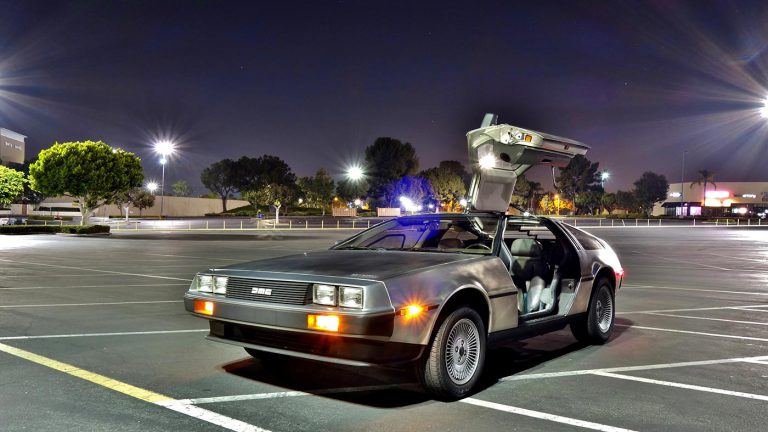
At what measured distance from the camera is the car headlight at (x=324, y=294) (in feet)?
14.3

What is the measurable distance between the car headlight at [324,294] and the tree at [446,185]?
339 feet

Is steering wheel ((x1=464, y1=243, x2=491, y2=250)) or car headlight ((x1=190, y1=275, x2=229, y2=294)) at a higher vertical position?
steering wheel ((x1=464, y1=243, x2=491, y2=250))

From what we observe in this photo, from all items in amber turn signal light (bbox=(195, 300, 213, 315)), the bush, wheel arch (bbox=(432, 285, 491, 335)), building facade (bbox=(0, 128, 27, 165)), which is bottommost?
the bush

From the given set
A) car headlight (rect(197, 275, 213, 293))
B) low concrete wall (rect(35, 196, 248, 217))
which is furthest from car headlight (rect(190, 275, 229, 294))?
low concrete wall (rect(35, 196, 248, 217))

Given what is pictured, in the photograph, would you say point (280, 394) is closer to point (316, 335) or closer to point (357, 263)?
point (316, 335)

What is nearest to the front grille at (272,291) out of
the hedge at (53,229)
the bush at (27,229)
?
the hedge at (53,229)

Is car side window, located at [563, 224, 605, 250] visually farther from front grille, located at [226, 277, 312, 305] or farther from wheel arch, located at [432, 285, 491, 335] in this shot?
front grille, located at [226, 277, 312, 305]

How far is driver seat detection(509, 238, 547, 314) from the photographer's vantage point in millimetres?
6039

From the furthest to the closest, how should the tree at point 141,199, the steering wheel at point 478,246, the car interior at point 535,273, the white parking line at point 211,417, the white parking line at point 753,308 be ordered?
the tree at point 141,199, the white parking line at point 753,308, the car interior at point 535,273, the steering wheel at point 478,246, the white parking line at point 211,417

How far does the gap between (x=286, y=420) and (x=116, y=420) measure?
1.18 metres

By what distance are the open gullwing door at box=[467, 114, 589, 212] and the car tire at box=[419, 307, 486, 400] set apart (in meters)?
4.41

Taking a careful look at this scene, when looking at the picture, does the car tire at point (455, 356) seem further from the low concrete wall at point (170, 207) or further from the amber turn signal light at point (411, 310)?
the low concrete wall at point (170, 207)

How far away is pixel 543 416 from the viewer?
4.36m

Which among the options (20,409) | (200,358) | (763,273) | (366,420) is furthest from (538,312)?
(763,273)
